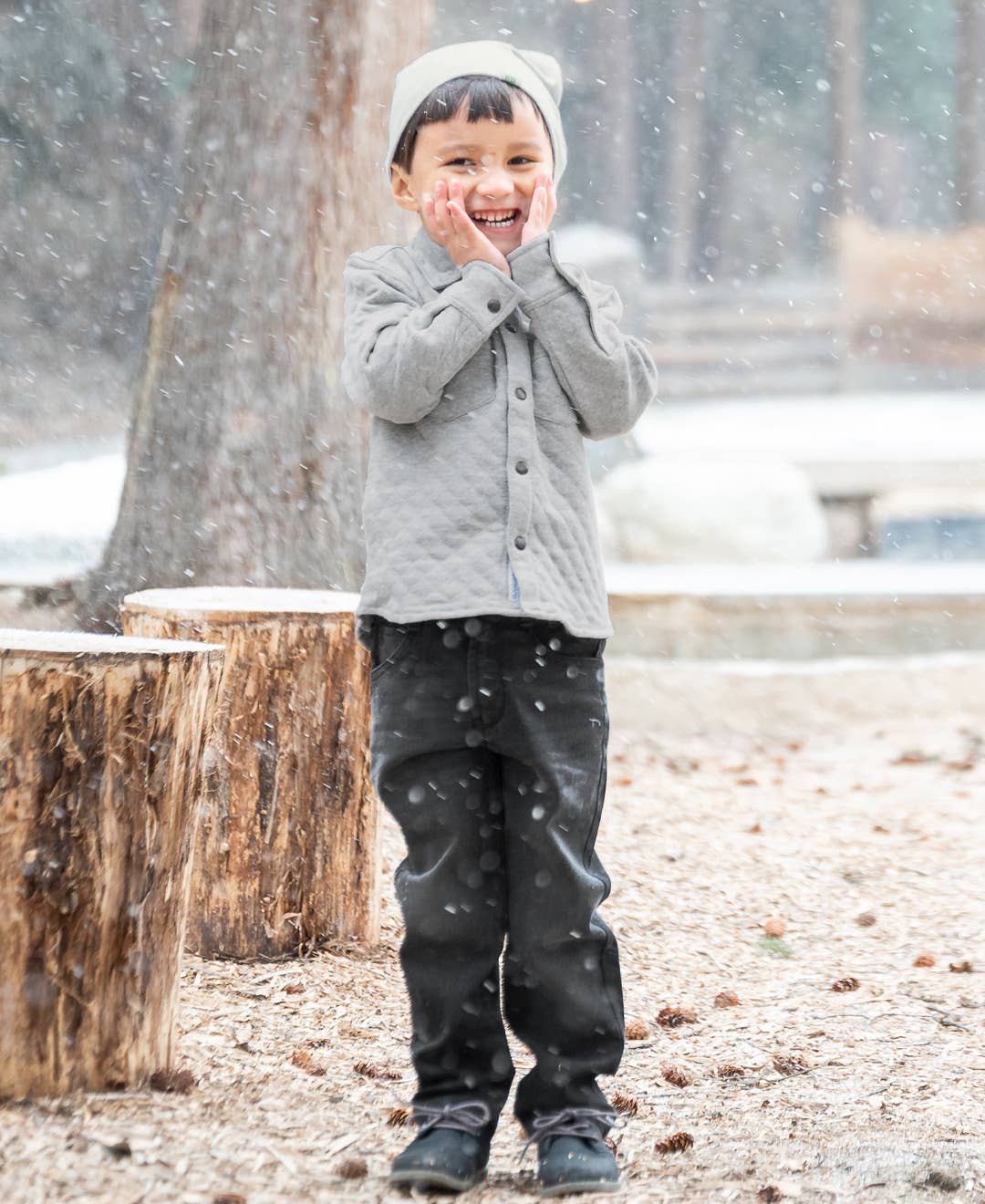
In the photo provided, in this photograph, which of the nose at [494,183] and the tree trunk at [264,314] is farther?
the tree trunk at [264,314]

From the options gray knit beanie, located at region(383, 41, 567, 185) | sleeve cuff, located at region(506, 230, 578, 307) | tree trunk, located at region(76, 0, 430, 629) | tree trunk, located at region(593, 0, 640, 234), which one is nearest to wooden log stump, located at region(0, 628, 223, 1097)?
sleeve cuff, located at region(506, 230, 578, 307)

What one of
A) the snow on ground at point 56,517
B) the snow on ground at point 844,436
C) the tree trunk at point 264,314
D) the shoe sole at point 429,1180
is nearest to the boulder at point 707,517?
the snow on ground at point 844,436

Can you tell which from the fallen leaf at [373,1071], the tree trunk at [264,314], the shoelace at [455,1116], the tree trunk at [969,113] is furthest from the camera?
the tree trunk at [969,113]

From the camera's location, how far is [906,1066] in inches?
117

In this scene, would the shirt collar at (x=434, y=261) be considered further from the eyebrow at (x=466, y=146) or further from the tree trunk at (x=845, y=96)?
the tree trunk at (x=845, y=96)

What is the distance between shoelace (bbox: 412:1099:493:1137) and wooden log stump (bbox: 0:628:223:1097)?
1.71 feet

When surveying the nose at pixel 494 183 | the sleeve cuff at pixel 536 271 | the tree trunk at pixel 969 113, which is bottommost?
the sleeve cuff at pixel 536 271

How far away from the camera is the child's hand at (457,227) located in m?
2.17

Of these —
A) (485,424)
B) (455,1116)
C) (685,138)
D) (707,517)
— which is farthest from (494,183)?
(685,138)

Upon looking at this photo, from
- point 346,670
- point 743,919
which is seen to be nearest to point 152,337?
point 346,670

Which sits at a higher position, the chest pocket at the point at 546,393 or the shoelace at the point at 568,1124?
the chest pocket at the point at 546,393

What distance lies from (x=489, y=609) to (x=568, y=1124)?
818mm

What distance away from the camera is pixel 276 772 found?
3.20 meters

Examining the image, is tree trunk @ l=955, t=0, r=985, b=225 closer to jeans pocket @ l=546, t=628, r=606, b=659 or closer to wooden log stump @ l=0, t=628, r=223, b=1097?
jeans pocket @ l=546, t=628, r=606, b=659
